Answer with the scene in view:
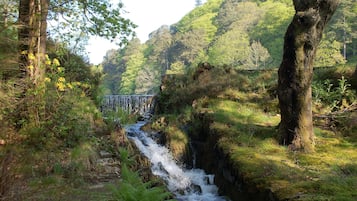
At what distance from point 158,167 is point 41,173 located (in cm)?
410

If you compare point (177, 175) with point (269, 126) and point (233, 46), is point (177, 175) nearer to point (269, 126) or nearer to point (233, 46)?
point (269, 126)

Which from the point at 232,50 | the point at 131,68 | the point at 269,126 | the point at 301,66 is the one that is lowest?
the point at 269,126

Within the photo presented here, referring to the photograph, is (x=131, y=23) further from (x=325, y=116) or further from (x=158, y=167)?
(x=325, y=116)

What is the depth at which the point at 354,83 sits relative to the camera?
1001 centimetres

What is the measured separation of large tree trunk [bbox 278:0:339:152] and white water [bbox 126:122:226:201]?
2.14m

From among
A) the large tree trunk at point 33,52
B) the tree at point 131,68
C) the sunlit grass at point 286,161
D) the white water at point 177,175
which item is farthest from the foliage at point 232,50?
the large tree trunk at point 33,52

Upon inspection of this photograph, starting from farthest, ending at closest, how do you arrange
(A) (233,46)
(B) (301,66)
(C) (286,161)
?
(A) (233,46)
(B) (301,66)
(C) (286,161)

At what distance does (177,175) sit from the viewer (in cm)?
955

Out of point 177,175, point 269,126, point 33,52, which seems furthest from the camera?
point 177,175

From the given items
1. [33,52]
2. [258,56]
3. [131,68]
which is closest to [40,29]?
[33,52]

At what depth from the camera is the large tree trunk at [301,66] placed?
6.51 metres

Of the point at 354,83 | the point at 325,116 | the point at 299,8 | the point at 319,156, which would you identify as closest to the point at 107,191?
the point at 319,156

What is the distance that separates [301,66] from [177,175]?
4.74m

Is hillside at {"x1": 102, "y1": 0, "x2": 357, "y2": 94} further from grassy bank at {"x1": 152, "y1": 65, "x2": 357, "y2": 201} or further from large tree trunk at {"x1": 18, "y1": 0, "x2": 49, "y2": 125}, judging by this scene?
large tree trunk at {"x1": 18, "y1": 0, "x2": 49, "y2": 125}
